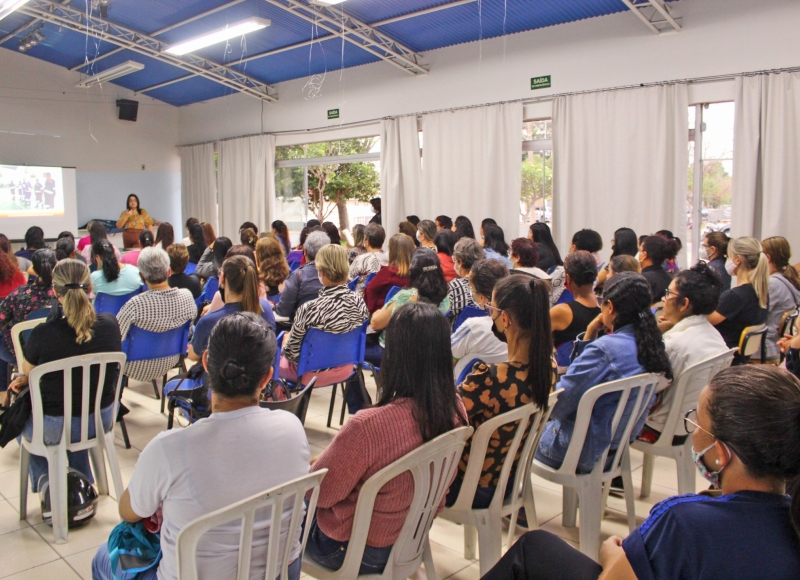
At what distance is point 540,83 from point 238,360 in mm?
6515

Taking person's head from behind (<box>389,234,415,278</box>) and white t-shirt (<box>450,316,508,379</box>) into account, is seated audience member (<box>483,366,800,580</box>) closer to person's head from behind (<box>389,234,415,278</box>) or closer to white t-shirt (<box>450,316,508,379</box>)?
white t-shirt (<box>450,316,508,379</box>)

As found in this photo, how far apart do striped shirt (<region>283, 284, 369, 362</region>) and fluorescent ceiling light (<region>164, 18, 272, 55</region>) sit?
15.0ft

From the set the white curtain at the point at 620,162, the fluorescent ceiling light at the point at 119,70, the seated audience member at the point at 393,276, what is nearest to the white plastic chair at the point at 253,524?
the seated audience member at the point at 393,276

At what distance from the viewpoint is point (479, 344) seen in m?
2.79

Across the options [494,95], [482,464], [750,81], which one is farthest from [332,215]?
[482,464]

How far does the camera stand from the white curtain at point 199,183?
11.9 meters

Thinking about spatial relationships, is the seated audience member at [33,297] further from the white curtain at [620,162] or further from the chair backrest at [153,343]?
the white curtain at [620,162]

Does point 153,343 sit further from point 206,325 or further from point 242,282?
point 242,282

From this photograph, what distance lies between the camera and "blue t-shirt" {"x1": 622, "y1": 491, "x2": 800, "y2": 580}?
104 cm

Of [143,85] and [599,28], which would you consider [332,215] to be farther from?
[599,28]

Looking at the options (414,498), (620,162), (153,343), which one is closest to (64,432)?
(153,343)

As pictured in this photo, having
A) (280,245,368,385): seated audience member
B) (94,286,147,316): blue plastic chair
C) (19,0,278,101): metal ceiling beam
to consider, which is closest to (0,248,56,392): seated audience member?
(94,286,147,316): blue plastic chair

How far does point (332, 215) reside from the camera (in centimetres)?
1086

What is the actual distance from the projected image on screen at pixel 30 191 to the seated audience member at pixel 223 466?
10.3 meters
